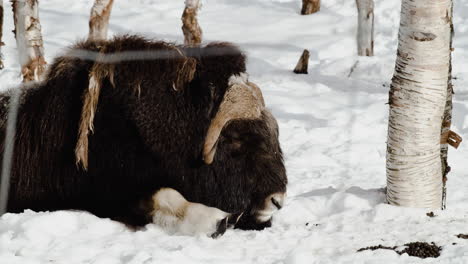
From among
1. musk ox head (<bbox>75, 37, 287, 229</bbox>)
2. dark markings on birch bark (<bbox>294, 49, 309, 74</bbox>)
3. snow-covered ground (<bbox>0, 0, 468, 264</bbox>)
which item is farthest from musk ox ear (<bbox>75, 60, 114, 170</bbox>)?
dark markings on birch bark (<bbox>294, 49, 309, 74</bbox>)

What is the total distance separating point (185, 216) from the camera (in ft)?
12.0

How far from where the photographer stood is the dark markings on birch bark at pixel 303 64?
9.45 m

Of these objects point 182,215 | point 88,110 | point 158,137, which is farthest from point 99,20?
point 182,215

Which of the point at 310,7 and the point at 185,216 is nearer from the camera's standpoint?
the point at 185,216

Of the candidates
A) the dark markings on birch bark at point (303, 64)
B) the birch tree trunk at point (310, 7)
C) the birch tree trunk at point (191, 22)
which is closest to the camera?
the dark markings on birch bark at point (303, 64)

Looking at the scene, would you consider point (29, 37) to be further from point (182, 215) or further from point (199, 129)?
point (182, 215)

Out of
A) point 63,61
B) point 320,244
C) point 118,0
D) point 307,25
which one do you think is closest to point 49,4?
point 118,0

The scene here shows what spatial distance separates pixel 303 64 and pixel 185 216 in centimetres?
608

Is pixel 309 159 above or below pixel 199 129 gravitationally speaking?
below

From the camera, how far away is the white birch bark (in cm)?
686

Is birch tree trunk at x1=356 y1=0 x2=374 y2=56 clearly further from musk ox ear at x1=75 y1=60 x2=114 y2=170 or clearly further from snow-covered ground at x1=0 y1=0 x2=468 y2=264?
musk ox ear at x1=75 y1=60 x2=114 y2=170

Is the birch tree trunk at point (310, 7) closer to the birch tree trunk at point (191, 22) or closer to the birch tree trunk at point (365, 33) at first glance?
the birch tree trunk at point (365, 33)

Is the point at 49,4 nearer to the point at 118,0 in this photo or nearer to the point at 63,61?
the point at 118,0

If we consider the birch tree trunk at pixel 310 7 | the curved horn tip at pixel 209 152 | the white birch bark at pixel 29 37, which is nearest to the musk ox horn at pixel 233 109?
the curved horn tip at pixel 209 152
